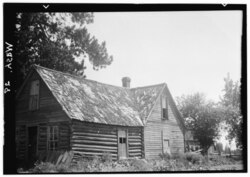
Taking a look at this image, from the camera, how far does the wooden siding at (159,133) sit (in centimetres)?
2300

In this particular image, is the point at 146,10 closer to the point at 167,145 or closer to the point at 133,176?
the point at 133,176

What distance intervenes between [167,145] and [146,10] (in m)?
14.4

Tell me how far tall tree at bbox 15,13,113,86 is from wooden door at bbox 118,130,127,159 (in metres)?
9.96

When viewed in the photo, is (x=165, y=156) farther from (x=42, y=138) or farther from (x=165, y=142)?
(x=42, y=138)

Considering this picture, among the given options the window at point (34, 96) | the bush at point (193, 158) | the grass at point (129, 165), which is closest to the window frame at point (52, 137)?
the grass at point (129, 165)

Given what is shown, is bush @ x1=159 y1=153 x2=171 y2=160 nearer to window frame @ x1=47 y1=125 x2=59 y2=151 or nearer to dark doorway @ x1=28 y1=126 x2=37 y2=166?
window frame @ x1=47 y1=125 x2=59 y2=151

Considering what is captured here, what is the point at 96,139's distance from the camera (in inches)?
730

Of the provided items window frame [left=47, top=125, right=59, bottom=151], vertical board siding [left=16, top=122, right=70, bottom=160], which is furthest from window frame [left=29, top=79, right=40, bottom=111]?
window frame [left=47, top=125, right=59, bottom=151]

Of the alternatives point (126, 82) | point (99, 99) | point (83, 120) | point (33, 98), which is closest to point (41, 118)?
point (33, 98)

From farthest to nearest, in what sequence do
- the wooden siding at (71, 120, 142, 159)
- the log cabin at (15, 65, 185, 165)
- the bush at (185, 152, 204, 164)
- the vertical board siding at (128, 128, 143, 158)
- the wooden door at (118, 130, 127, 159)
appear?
the bush at (185, 152, 204, 164) → the vertical board siding at (128, 128, 143, 158) → the wooden door at (118, 130, 127, 159) → the log cabin at (15, 65, 185, 165) → the wooden siding at (71, 120, 142, 159)

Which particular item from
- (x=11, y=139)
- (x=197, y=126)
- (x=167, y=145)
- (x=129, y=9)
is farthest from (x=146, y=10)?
(x=197, y=126)

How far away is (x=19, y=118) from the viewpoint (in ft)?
64.4

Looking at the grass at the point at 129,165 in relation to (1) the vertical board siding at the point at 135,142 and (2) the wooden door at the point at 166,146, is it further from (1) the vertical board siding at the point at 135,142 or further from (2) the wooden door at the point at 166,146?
(2) the wooden door at the point at 166,146

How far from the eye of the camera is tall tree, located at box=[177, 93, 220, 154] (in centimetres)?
3353
